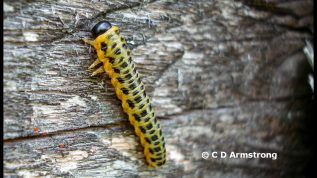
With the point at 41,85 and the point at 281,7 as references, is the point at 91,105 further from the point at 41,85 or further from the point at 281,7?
the point at 281,7

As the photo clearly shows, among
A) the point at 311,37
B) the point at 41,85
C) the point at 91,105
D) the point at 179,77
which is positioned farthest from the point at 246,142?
the point at 41,85

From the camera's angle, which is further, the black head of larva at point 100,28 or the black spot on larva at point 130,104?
the black spot on larva at point 130,104

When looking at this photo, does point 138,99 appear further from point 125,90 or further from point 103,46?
point 103,46

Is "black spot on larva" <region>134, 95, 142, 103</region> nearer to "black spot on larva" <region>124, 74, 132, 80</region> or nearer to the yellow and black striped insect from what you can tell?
the yellow and black striped insect

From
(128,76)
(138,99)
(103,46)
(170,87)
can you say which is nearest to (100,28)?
(103,46)

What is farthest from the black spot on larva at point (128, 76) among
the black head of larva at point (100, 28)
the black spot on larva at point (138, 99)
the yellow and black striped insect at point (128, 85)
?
the black head of larva at point (100, 28)

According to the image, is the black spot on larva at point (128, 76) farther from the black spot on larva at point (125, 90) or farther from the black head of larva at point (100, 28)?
the black head of larva at point (100, 28)
